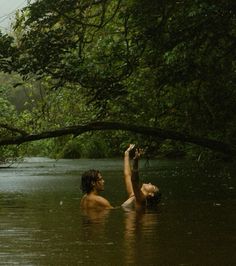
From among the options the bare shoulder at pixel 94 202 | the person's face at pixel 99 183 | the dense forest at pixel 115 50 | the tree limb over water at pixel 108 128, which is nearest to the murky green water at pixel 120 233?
the bare shoulder at pixel 94 202

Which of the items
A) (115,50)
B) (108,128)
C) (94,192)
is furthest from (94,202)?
(115,50)

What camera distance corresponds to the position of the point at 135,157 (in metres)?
11.3

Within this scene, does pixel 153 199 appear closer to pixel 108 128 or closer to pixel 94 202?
pixel 94 202

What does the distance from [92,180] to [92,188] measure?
8.6 inches

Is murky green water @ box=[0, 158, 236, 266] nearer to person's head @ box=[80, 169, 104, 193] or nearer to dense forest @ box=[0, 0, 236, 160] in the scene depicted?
person's head @ box=[80, 169, 104, 193]

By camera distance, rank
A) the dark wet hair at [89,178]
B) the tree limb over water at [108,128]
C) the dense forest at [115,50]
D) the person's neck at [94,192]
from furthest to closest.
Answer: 1. the dense forest at [115,50]
2. the tree limb over water at [108,128]
3. the person's neck at [94,192]
4. the dark wet hair at [89,178]

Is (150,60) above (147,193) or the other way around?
above

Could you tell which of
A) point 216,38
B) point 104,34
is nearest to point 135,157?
point 216,38

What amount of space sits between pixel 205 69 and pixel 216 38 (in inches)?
100

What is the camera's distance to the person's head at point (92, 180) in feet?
43.0

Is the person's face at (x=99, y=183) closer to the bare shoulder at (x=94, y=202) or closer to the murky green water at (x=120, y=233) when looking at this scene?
the bare shoulder at (x=94, y=202)

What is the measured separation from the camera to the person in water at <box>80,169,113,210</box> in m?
13.1

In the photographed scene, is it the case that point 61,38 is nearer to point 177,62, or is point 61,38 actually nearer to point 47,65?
point 47,65

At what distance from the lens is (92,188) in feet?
43.8
